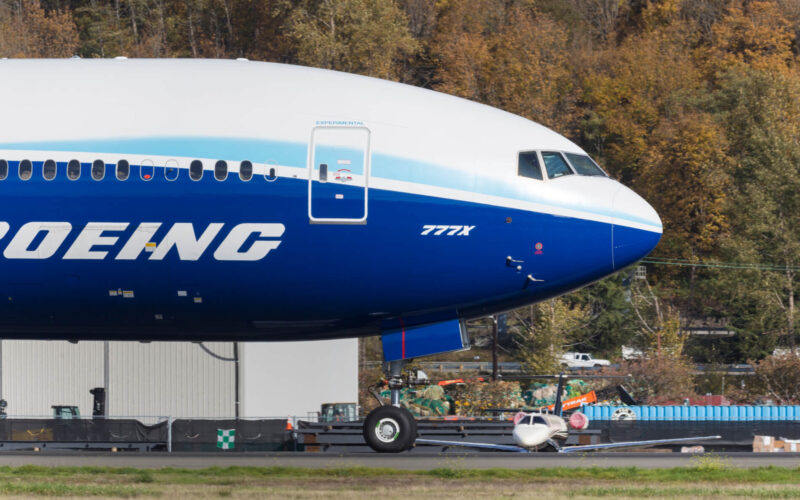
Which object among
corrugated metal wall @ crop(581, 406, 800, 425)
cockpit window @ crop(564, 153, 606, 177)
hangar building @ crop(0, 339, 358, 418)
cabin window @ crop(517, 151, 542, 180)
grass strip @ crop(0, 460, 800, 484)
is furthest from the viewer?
hangar building @ crop(0, 339, 358, 418)

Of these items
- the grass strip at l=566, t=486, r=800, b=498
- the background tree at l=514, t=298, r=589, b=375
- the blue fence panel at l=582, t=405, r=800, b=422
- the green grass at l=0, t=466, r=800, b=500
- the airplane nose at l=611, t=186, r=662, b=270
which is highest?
the airplane nose at l=611, t=186, r=662, b=270

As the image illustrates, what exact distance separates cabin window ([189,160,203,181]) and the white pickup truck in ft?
243

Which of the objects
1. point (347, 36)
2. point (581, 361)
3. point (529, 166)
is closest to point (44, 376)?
point (529, 166)

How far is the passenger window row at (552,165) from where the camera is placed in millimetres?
24188

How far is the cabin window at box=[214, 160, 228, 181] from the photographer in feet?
76.4

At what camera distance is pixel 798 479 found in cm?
2348

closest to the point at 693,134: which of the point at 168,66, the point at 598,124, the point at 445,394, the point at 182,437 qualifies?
the point at 598,124

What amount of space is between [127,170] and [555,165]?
9185 mm

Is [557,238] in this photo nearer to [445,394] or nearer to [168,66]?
[168,66]

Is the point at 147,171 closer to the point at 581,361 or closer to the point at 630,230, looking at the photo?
the point at 630,230

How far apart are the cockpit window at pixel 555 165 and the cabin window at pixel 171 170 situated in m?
7.91

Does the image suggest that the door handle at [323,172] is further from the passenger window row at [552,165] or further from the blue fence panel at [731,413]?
the blue fence panel at [731,413]

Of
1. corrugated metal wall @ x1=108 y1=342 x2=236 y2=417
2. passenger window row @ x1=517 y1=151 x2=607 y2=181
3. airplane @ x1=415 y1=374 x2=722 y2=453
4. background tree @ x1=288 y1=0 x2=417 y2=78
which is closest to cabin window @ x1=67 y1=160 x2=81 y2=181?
passenger window row @ x1=517 y1=151 x2=607 y2=181

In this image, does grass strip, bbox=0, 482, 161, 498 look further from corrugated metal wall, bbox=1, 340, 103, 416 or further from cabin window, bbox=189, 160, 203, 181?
corrugated metal wall, bbox=1, 340, 103, 416
